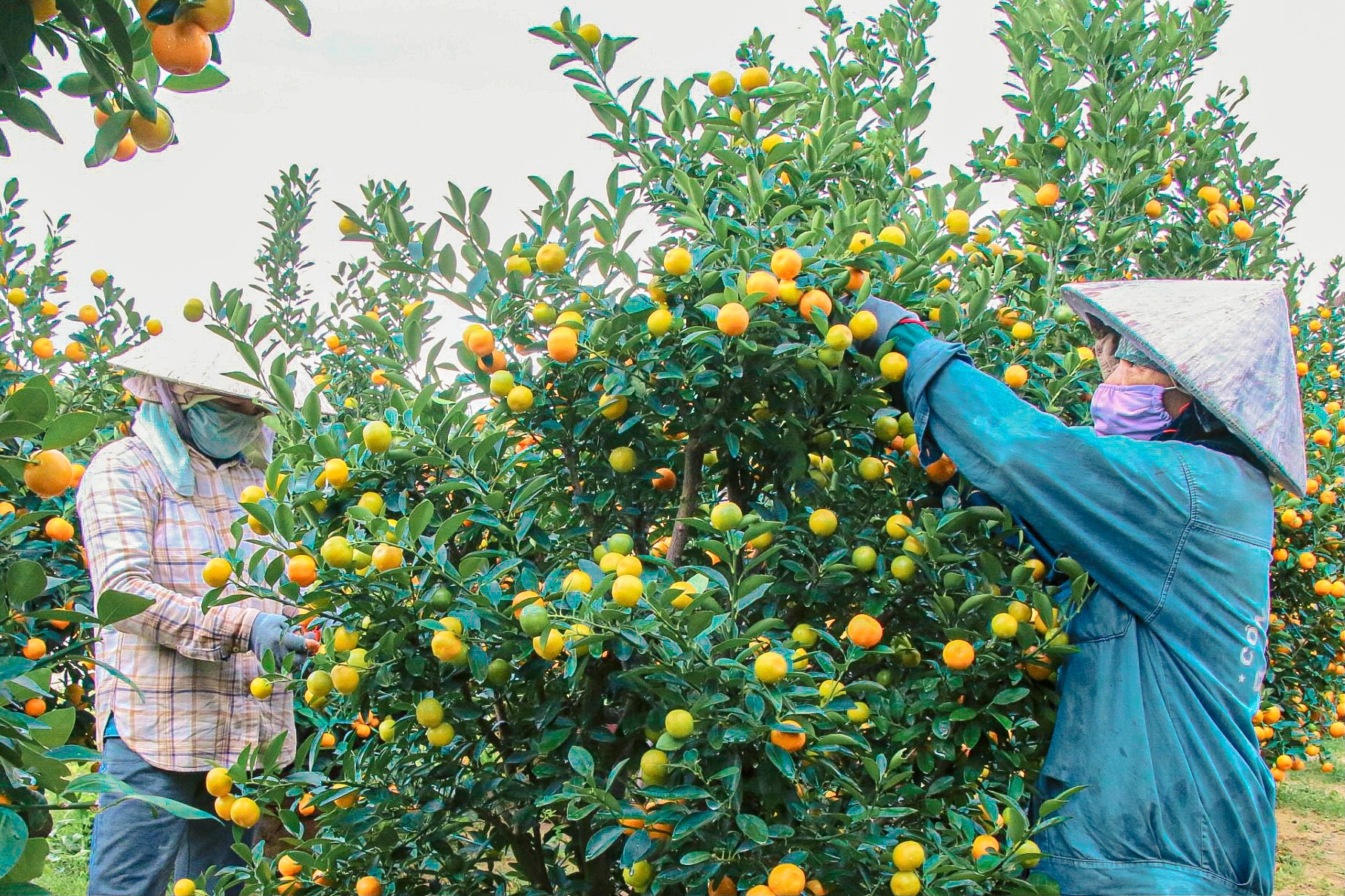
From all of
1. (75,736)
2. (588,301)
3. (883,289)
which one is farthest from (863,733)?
(75,736)

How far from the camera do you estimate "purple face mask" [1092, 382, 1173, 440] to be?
178cm

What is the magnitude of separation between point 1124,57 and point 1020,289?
36.1 inches

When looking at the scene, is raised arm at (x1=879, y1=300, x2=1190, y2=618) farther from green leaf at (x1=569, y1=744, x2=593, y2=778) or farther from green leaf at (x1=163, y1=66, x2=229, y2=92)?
green leaf at (x1=163, y1=66, x2=229, y2=92)

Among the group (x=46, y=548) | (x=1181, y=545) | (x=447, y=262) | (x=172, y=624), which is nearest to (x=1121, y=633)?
(x=1181, y=545)

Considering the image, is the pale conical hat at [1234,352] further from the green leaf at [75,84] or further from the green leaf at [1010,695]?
the green leaf at [75,84]

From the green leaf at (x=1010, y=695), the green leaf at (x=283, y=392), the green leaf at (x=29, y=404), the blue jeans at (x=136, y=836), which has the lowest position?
the blue jeans at (x=136, y=836)

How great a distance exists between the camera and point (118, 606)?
929mm

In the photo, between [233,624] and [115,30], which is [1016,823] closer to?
[115,30]

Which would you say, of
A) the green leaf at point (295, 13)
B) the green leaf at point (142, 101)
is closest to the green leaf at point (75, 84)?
the green leaf at point (142, 101)

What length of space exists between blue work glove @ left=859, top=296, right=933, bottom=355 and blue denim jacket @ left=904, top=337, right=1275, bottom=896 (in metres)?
0.04

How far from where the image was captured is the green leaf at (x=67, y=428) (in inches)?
35.2

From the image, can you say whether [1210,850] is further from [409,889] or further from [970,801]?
[409,889]

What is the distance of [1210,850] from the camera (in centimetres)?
155

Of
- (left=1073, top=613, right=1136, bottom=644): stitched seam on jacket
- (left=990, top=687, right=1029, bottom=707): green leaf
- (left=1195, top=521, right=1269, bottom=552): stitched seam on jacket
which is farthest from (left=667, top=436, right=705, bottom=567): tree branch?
(left=1195, top=521, right=1269, bottom=552): stitched seam on jacket
